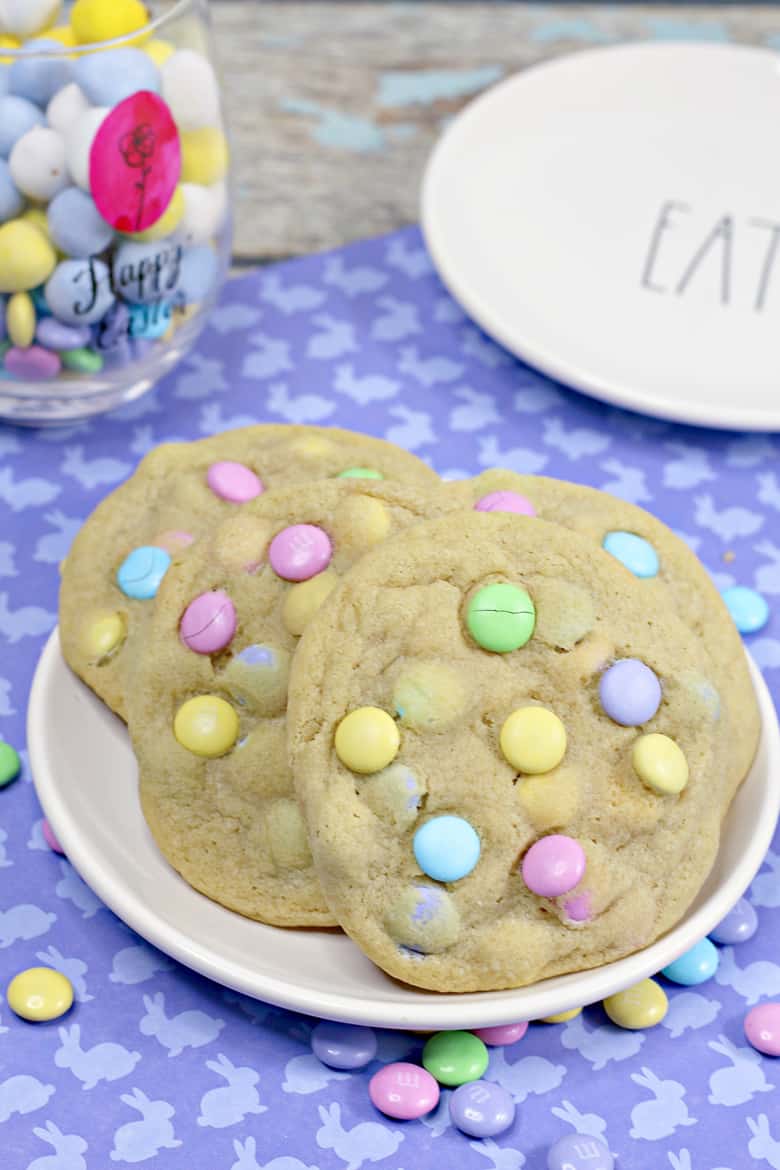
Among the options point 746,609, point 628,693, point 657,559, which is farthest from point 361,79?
point 628,693

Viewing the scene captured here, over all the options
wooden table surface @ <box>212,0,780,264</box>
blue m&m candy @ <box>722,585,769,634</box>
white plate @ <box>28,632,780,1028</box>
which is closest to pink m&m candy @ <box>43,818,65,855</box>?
white plate @ <box>28,632,780,1028</box>

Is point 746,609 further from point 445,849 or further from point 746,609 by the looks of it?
point 445,849

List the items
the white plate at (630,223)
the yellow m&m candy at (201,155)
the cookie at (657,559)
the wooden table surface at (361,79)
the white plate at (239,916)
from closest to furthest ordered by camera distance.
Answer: the white plate at (239,916) < the cookie at (657,559) < the yellow m&m candy at (201,155) < the white plate at (630,223) < the wooden table surface at (361,79)

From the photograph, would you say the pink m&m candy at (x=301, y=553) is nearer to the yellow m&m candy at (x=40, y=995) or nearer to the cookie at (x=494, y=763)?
the cookie at (x=494, y=763)

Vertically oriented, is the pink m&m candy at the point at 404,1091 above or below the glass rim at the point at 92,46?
below

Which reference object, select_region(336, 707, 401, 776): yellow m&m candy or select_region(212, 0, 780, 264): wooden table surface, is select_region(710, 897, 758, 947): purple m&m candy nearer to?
select_region(336, 707, 401, 776): yellow m&m candy

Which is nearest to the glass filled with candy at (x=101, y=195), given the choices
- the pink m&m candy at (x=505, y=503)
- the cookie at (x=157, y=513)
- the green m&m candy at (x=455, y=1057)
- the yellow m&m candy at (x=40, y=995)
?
the cookie at (x=157, y=513)

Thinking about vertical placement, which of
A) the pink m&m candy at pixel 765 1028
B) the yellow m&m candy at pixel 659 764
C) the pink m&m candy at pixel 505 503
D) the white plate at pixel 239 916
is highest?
the pink m&m candy at pixel 505 503
